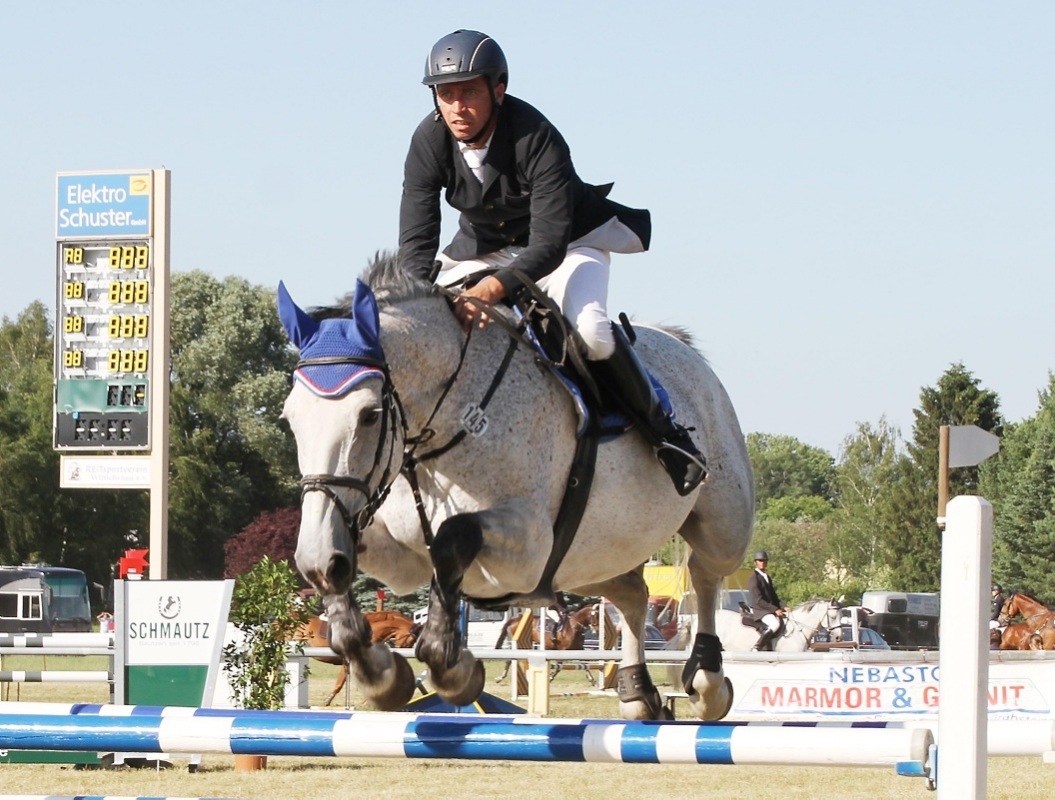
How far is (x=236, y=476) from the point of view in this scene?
1870 inches

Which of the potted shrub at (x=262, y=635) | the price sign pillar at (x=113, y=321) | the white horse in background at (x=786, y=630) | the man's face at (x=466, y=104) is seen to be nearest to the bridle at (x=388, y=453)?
the man's face at (x=466, y=104)

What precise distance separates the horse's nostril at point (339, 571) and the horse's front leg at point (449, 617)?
0.96 ft

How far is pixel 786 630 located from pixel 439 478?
14517mm

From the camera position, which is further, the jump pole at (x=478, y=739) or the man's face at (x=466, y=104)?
the man's face at (x=466, y=104)

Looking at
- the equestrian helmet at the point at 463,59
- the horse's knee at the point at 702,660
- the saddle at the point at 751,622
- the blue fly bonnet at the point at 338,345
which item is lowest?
the saddle at the point at 751,622

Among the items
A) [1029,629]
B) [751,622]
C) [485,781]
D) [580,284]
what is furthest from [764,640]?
[580,284]

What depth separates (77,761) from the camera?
1010 cm

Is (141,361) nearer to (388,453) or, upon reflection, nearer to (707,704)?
(707,704)

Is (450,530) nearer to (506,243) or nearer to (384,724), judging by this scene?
(384,724)

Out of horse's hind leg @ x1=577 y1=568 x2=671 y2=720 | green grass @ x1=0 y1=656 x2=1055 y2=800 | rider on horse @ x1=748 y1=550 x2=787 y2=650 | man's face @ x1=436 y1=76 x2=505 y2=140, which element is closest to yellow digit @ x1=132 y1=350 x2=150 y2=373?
green grass @ x1=0 y1=656 x2=1055 y2=800

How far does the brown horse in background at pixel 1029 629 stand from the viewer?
22.8m

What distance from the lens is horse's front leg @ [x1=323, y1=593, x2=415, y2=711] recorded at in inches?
164

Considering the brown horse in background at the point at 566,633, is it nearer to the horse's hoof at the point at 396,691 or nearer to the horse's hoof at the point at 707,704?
the horse's hoof at the point at 707,704

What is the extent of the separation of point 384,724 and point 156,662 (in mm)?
6487
